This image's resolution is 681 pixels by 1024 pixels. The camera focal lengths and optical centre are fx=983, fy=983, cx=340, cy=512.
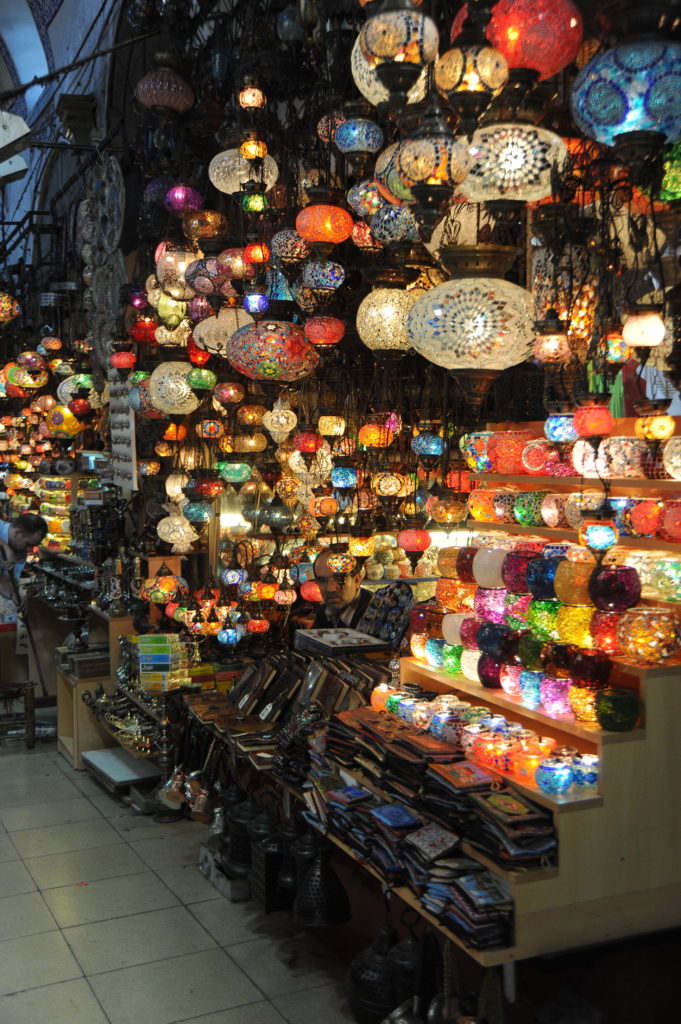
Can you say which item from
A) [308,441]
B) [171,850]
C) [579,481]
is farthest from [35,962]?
[579,481]

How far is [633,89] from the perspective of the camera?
5.51ft

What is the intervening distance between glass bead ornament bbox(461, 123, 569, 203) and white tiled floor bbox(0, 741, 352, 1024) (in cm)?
261

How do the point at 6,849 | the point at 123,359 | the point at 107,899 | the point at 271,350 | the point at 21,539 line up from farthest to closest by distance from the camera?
the point at 21,539 → the point at 123,359 → the point at 6,849 → the point at 107,899 → the point at 271,350

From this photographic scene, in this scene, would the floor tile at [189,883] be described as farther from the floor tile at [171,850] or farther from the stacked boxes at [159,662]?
the stacked boxes at [159,662]

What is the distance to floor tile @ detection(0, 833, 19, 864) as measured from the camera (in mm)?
4785

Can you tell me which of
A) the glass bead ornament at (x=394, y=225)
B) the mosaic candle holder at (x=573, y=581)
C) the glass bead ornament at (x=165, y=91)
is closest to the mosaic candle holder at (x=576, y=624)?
the mosaic candle holder at (x=573, y=581)

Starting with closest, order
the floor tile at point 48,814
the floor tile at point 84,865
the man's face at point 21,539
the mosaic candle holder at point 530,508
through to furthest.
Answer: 1. the mosaic candle holder at point 530,508
2. the floor tile at point 84,865
3. the floor tile at point 48,814
4. the man's face at point 21,539

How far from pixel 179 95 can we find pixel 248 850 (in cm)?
347

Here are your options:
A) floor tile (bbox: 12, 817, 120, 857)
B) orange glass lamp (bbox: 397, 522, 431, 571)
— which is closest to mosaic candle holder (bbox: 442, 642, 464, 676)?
orange glass lamp (bbox: 397, 522, 431, 571)

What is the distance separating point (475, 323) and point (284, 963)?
99.0 inches

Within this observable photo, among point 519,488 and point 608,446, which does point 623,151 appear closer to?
point 608,446

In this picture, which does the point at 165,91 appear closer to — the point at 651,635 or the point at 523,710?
the point at 523,710

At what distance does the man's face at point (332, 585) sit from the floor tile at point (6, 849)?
1976mm

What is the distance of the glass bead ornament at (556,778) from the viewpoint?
238 cm
